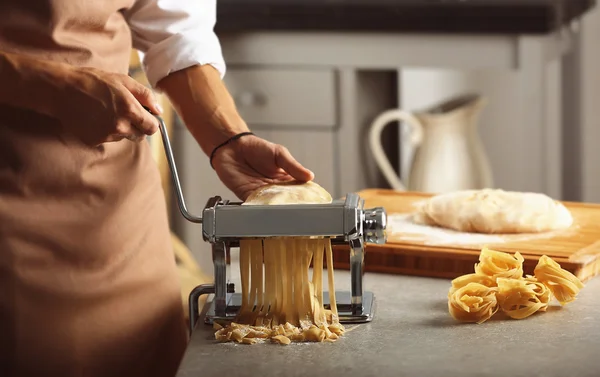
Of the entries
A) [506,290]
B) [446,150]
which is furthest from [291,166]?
[446,150]

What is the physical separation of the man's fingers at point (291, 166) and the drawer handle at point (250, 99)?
169 cm

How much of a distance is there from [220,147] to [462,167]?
59.1 inches

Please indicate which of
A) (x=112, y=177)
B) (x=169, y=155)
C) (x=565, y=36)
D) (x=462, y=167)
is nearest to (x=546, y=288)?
(x=169, y=155)

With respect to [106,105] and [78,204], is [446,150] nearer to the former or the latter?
[78,204]

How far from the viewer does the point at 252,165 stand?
1266 millimetres

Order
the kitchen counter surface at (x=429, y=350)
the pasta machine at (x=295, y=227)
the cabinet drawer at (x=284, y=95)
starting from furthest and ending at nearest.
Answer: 1. the cabinet drawer at (x=284, y=95)
2. the pasta machine at (x=295, y=227)
3. the kitchen counter surface at (x=429, y=350)

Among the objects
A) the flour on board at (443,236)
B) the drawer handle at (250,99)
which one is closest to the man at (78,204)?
the flour on board at (443,236)

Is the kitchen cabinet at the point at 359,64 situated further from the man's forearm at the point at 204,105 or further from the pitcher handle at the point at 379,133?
the man's forearm at the point at 204,105

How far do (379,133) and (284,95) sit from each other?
0.31m

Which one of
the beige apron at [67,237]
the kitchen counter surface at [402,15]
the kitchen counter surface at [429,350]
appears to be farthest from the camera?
the kitchen counter surface at [402,15]

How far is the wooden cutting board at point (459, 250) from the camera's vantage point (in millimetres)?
1260

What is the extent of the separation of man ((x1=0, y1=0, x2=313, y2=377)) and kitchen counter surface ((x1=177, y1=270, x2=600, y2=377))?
0.24 m

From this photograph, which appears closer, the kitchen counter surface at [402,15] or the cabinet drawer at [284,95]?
the kitchen counter surface at [402,15]

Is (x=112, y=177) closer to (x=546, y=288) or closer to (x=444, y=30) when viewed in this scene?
(x=546, y=288)
